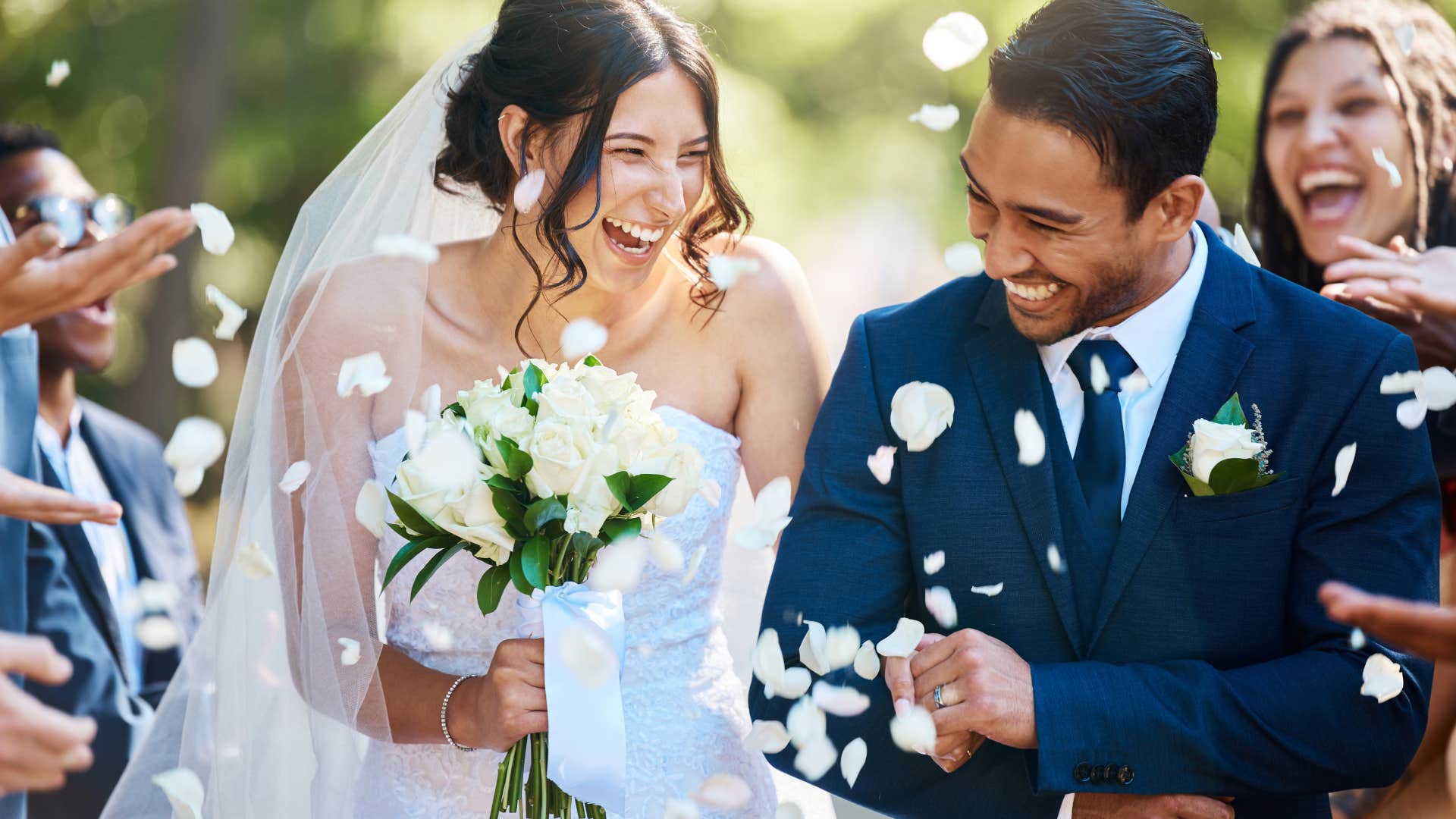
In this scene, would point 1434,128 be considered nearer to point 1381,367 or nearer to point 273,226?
point 1381,367

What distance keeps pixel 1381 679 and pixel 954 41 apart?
1.39m

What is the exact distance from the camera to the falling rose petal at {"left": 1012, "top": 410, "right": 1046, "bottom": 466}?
2.41m

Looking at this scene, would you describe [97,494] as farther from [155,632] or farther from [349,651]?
[349,651]

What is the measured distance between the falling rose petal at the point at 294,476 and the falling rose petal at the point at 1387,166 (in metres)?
2.71

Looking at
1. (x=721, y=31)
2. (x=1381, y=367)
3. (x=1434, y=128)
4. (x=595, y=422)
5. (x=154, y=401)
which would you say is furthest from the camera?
(x=721, y=31)

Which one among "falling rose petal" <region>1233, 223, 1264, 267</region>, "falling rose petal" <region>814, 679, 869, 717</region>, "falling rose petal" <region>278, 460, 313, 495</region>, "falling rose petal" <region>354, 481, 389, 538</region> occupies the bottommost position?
"falling rose petal" <region>814, 679, 869, 717</region>

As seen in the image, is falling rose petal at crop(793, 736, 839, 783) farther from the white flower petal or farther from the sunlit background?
the sunlit background

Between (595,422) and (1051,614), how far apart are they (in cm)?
87

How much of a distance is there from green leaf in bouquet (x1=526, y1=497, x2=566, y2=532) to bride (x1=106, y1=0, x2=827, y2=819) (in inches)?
14.9

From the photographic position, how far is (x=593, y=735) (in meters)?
2.24

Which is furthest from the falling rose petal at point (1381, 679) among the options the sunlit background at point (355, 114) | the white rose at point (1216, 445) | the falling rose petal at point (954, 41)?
the sunlit background at point (355, 114)

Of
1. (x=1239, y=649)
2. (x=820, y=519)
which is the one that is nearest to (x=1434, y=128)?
(x=1239, y=649)

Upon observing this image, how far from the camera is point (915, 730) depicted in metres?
2.25

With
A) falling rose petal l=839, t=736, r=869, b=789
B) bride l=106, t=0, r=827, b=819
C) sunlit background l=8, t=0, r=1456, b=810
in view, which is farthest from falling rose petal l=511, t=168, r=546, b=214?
sunlit background l=8, t=0, r=1456, b=810
